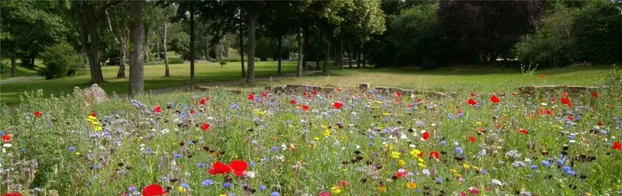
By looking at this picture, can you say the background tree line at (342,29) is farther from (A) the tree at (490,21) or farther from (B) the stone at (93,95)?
(B) the stone at (93,95)

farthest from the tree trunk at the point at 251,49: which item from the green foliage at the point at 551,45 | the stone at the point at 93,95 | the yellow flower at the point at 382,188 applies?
the yellow flower at the point at 382,188

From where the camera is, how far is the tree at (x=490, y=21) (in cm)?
3672

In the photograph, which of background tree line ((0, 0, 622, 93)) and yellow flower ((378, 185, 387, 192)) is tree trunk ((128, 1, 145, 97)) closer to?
background tree line ((0, 0, 622, 93))

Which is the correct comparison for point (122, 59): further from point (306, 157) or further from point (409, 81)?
point (306, 157)

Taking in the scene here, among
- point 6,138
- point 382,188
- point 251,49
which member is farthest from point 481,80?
point 6,138

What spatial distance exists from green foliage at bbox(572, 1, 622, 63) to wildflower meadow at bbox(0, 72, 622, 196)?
1057 inches

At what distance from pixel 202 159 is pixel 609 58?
30.9m

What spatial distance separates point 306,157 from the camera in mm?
3855

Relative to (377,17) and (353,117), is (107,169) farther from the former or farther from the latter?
(377,17)

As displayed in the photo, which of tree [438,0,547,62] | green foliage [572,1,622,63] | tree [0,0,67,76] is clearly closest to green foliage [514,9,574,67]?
green foliage [572,1,622,63]

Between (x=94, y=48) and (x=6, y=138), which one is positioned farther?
(x=94, y=48)

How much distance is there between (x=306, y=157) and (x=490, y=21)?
123 ft

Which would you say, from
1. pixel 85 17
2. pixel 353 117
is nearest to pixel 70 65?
pixel 85 17

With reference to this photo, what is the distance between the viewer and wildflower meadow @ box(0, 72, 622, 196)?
291 cm
